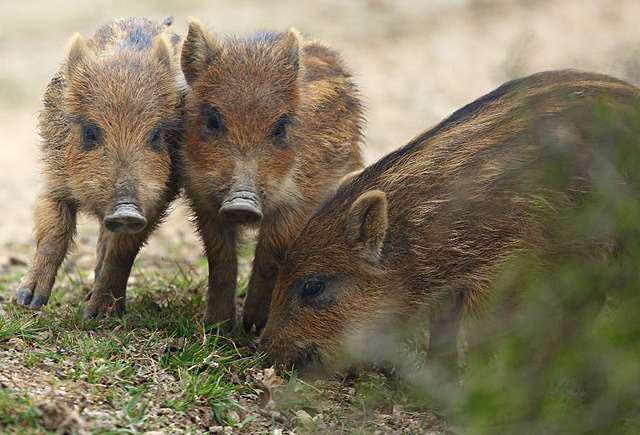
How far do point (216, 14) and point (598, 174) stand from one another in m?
12.6

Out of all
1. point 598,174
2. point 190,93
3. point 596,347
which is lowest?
point 596,347

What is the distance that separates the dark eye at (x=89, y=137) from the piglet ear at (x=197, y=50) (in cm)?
68

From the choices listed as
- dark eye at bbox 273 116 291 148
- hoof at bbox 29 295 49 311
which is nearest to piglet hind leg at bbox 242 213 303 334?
dark eye at bbox 273 116 291 148

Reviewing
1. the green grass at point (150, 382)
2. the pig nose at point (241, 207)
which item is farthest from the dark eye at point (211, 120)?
the green grass at point (150, 382)

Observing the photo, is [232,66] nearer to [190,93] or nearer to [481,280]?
[190,93]

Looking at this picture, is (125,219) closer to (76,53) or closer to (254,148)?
(254,148)

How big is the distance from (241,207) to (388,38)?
11620 mm

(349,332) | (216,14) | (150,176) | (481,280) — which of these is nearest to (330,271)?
(349,332)

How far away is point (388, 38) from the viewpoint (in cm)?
1576

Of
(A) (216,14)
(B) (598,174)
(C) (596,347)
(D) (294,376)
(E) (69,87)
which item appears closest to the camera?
(C) (596,347)

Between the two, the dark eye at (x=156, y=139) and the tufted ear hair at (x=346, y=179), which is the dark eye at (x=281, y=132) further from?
the dark eye at (x=156, y=139)

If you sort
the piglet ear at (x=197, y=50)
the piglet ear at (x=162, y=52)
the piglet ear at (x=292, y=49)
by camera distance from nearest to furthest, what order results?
the piglet ear at (x=197, y=50), the piglet ear at (x=162, y=52), the piglet ear at (x=292, y=49)

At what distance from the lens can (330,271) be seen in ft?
16.2

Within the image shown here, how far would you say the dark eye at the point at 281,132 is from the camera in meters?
5.24
